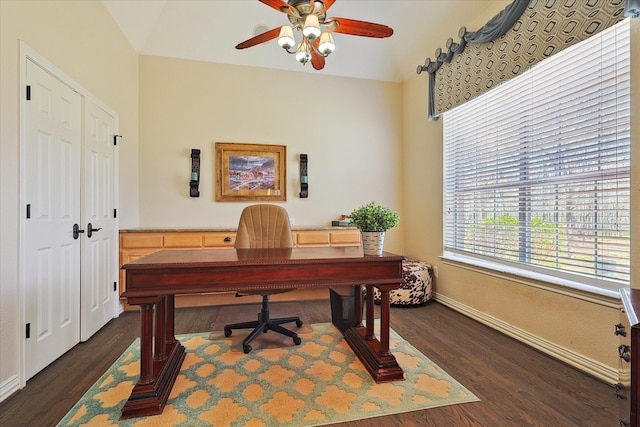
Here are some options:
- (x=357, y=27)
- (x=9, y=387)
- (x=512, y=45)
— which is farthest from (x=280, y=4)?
(x=9, y=387)

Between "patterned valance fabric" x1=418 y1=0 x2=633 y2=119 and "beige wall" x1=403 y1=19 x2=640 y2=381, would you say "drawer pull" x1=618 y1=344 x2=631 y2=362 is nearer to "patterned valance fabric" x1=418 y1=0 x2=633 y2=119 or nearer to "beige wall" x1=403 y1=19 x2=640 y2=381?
"beige wall" x1=403 y1=19 x2=640 y2=381

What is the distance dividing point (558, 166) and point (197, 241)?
3480 mm

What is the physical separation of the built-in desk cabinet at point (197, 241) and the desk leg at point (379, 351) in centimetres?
158

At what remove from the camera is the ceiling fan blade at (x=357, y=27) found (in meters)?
2.18

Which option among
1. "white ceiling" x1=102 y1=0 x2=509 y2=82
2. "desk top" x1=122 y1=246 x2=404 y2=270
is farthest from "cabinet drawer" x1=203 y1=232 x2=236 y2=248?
"white ceiling" x1=102 y1=0 x2=509 y2=82

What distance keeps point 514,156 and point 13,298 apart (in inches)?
152

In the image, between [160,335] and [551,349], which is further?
[551,349]

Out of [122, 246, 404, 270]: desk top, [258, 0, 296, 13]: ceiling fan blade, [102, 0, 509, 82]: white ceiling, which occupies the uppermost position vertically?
[102, 0, 509, 82]: white ceiling

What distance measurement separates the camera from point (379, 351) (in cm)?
202

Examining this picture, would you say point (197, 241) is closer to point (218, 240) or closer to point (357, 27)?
point (218, 240)

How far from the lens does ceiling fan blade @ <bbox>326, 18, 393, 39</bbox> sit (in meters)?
2.18

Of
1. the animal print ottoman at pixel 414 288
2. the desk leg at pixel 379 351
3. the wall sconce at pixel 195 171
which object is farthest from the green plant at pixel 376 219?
the wall sconce at pixel 195 171

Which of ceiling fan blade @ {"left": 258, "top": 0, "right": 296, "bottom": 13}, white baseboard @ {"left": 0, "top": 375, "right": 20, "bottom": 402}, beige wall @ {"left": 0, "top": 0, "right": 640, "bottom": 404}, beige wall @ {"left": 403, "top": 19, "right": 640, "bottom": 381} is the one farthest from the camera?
beige wall @ {"left": 0, "top": 0, "right": 640, "bottom": 404}

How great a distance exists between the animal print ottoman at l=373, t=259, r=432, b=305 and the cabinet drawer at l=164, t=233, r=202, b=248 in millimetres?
2113
